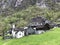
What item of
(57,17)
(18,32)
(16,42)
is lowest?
(57,17)

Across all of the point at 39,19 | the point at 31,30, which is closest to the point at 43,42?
the point at 31,30

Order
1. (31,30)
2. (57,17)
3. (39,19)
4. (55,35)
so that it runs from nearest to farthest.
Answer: (55,35), (31,30), (39,19), (57,17)

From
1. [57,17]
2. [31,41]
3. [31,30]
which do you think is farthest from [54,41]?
[57,17]

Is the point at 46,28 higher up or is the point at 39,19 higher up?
the point at 46,28

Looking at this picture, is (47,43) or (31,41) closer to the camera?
(47,43)

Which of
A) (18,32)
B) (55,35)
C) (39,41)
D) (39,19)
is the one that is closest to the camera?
(39,41)

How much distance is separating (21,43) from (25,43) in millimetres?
1433

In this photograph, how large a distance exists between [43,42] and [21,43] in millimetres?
6932

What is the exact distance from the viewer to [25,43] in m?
61.3

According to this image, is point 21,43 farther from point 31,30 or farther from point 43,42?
point 31,30

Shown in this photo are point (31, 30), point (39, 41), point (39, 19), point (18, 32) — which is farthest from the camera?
point (39, 19)

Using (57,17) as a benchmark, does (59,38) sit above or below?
above

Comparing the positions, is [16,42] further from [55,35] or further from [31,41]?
[55,35]

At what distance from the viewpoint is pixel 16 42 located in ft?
212
